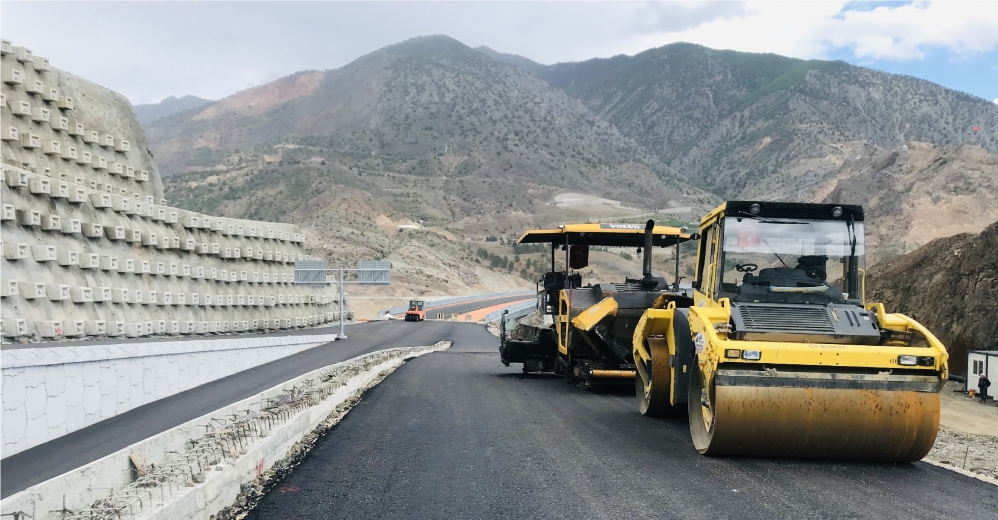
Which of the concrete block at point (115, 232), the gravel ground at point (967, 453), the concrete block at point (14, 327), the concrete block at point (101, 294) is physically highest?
the concrete block at point (115, 232)

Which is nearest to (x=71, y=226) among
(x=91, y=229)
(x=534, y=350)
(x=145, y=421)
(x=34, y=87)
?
(x=91, y=229)

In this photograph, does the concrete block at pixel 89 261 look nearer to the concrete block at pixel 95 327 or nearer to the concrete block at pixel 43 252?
the concrete block at pixel 43 252

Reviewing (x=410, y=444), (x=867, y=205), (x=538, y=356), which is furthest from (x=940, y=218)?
(x=410, y=444)

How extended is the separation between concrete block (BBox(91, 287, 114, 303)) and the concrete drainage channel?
23403mm

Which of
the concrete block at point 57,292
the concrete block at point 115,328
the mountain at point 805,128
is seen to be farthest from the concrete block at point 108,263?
the mountain at point 805,128

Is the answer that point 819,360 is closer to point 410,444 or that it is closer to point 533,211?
point 410,444

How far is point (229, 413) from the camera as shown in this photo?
11.1 m

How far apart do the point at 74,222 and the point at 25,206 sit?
257 cm

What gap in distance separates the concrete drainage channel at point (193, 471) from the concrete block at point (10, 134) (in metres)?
26.5

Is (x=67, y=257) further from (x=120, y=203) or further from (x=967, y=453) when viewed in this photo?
(x=967, y=453)

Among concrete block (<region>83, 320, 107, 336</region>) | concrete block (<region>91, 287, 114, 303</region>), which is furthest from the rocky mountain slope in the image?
concrete block (<region>83, 320, 107, 336</region>)

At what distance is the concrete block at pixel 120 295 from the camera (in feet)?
109

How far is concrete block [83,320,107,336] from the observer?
1217 inches

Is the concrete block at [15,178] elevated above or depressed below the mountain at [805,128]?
below
